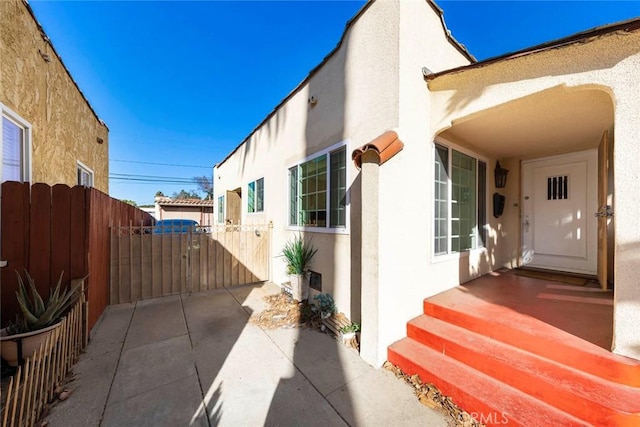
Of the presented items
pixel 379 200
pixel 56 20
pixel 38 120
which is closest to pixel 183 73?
pixel 56 20

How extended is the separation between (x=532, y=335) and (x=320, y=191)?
363 cm

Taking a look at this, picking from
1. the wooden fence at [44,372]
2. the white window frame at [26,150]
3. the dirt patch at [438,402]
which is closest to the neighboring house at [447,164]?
the dirt patch at [438,402]

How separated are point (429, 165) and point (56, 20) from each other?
26.6 feet

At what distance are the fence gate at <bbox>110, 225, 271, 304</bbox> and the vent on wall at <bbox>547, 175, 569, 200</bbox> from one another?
674 cm

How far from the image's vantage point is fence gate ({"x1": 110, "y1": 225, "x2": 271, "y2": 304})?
495cm

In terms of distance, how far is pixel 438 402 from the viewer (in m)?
2.37

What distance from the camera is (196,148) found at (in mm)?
31594

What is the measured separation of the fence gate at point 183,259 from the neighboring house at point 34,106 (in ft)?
5.70

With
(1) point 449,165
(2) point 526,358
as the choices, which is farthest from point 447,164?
(2) point 526,358

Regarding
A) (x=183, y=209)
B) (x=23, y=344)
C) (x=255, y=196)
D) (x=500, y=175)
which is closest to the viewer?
(x=23, y=344)

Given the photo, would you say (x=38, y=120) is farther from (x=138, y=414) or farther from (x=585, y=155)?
(x=585, y=155)

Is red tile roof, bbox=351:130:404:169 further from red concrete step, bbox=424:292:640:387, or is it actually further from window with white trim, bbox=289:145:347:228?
red concrete step, bbox=424:292:640:387

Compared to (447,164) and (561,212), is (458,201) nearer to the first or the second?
(447,164)

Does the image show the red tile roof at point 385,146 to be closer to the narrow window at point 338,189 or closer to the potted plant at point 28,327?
the narrow window at point 338,189
